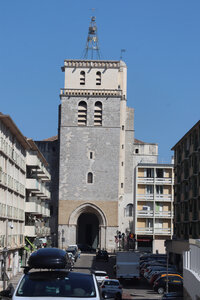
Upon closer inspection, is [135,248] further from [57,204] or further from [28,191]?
[28,191]

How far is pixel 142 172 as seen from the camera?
86938mm

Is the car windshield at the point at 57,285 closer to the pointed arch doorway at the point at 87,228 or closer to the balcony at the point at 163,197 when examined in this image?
the balcony at the point at 163,197

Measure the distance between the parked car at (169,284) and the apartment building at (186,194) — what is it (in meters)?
11.8

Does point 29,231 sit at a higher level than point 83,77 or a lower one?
lower

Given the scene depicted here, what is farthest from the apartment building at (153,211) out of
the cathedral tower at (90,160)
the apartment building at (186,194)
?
the apartment building at (186,194)

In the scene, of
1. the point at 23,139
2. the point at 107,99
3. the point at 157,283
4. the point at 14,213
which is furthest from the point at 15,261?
the point at 107,99

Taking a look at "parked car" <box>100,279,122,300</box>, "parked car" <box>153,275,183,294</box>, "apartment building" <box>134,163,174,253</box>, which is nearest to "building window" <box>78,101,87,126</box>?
"apartment building" <box>134,163,174,253</box>

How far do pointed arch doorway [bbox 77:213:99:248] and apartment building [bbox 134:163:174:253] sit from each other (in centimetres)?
1110

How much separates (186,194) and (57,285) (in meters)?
54.9

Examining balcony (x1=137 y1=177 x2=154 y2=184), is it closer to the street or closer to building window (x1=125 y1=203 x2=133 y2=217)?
building window (x1=125 y1=203 x2=133 y2=217)

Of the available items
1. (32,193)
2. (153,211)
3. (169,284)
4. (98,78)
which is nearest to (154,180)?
(153,211)

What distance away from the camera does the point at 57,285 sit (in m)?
10.3

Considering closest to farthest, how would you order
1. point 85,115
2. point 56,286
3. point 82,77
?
point 56,286 → point 85,115 → point 82,77

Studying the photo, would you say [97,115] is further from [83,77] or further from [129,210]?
[129,210]
